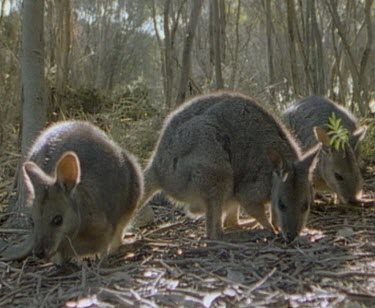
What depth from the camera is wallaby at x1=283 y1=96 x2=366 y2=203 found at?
622cm

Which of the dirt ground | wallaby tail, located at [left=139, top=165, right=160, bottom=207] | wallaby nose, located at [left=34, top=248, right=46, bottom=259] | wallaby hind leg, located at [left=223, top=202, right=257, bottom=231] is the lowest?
the dirt ground

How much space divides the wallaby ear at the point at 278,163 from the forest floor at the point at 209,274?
427 mm

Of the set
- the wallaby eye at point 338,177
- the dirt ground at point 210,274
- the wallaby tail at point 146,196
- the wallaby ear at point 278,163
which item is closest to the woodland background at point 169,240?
the dirt ground at point 210,274

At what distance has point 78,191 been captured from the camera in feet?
15.6

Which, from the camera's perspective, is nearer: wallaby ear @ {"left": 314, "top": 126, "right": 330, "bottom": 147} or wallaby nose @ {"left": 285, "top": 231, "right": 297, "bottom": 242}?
wallaby nose @ {"left": 285, "top": 231, "right": 297, "bottom": 242}

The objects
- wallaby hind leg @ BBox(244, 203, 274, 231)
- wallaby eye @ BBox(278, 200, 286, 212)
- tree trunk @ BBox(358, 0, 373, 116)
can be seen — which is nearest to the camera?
wallaby eye @ BBox(278, 200, 286, 212)

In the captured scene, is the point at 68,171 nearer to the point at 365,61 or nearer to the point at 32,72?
the point at 32,72

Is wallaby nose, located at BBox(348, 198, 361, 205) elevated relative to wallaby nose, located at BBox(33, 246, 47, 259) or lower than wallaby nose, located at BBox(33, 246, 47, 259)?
lower

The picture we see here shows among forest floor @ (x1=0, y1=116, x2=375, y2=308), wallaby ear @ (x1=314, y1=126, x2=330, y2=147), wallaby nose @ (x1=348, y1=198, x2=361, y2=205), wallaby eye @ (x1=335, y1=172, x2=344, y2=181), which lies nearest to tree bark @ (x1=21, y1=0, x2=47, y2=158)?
forest floor @ (x1=0, y1=116, x2=375, y2=308)

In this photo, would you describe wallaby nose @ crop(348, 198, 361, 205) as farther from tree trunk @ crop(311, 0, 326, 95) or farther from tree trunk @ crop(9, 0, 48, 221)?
tree trunk @ crop(311, 0, 326, 95)

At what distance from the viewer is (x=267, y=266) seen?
14.9 ft

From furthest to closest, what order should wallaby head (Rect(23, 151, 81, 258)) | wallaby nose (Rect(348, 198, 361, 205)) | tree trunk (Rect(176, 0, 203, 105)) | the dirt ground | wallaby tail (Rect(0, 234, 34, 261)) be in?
1. tree trunk (Rect(176, 0, 203, 105))
2. wallaby nose (Rect(348, 198, 361, 205))
3. wallaby tail (Rect(0, 234, 34, 261))
4. wallaby head (Rect(23, 151, 81, 258))
5. the dirt ground

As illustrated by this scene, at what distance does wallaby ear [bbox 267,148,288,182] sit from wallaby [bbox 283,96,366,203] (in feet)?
2.88

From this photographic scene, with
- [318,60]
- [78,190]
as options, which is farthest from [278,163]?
[318,60]
